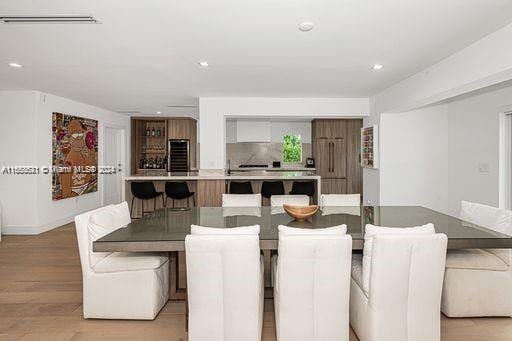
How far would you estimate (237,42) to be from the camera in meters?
3.32

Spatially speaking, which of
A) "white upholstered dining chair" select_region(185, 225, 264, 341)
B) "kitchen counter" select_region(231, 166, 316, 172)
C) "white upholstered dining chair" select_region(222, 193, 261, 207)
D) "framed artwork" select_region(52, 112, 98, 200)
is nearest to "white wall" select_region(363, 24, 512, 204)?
"white upholstered dining chair" select_region(222, 193, 261, 207)

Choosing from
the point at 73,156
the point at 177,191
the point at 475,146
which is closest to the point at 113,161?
the point at 73,156

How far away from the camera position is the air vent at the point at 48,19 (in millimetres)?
2711

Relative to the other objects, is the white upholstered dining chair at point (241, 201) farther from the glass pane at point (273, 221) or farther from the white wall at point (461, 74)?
the white wall at point (461, 74)

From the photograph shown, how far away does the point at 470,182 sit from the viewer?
521 centimetres

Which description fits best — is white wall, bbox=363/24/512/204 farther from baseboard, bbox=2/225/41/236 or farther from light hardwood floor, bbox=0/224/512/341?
baseboard, bbox=2/225/41/236

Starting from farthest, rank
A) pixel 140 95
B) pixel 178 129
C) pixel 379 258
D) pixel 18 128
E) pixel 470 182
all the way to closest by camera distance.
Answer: pixel 178 129 → pixel 140 95 → pixel 18 128 → pixel 470 182 → pixel 379 258

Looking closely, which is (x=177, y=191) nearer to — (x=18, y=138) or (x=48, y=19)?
(x=18, y=138)

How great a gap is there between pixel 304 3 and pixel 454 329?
8.72 ft

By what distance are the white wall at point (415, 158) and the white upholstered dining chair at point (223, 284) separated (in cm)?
433

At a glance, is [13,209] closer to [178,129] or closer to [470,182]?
[178,129]

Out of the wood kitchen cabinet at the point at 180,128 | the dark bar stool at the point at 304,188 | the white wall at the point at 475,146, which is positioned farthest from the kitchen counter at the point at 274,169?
the white wall at the point at 475,146

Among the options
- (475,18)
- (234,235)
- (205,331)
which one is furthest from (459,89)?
(205,331)

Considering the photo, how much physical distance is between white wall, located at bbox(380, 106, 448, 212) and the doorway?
244 inches
